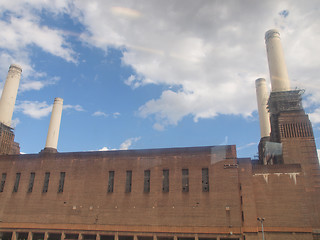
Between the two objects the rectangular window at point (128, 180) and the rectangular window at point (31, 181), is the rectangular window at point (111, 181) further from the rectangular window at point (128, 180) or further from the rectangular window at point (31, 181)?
the rectangular window at point (31, 181)

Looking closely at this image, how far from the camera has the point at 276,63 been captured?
39312mm

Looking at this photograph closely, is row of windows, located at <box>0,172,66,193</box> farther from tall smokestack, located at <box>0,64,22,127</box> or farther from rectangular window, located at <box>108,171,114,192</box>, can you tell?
tall smokestack, located at <box>0,64,22,127</box>

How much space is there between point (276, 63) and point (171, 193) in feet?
84.5

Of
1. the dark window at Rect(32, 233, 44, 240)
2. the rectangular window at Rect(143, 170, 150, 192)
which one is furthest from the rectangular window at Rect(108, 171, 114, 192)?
the dark window at Rect(32, 233, 44, 240)

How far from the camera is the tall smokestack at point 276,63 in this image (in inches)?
1521

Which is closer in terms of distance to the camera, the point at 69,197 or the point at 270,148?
the point at 69,197

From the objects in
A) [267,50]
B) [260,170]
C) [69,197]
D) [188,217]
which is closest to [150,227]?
[188,217]

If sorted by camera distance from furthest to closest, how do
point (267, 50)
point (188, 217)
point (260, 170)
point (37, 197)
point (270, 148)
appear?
point (267, 50) < point (270, 148) < point (37, 197) < point (260, 170) < point (188, 217)

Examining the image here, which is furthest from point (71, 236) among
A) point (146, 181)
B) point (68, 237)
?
point (146, 181)

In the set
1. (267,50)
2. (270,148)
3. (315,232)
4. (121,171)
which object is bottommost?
(315,232)

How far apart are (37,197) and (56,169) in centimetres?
419

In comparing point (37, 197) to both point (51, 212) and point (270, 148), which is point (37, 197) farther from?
point (270, 148)

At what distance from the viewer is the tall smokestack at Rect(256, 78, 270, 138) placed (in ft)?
156

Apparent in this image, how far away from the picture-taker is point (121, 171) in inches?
1277
